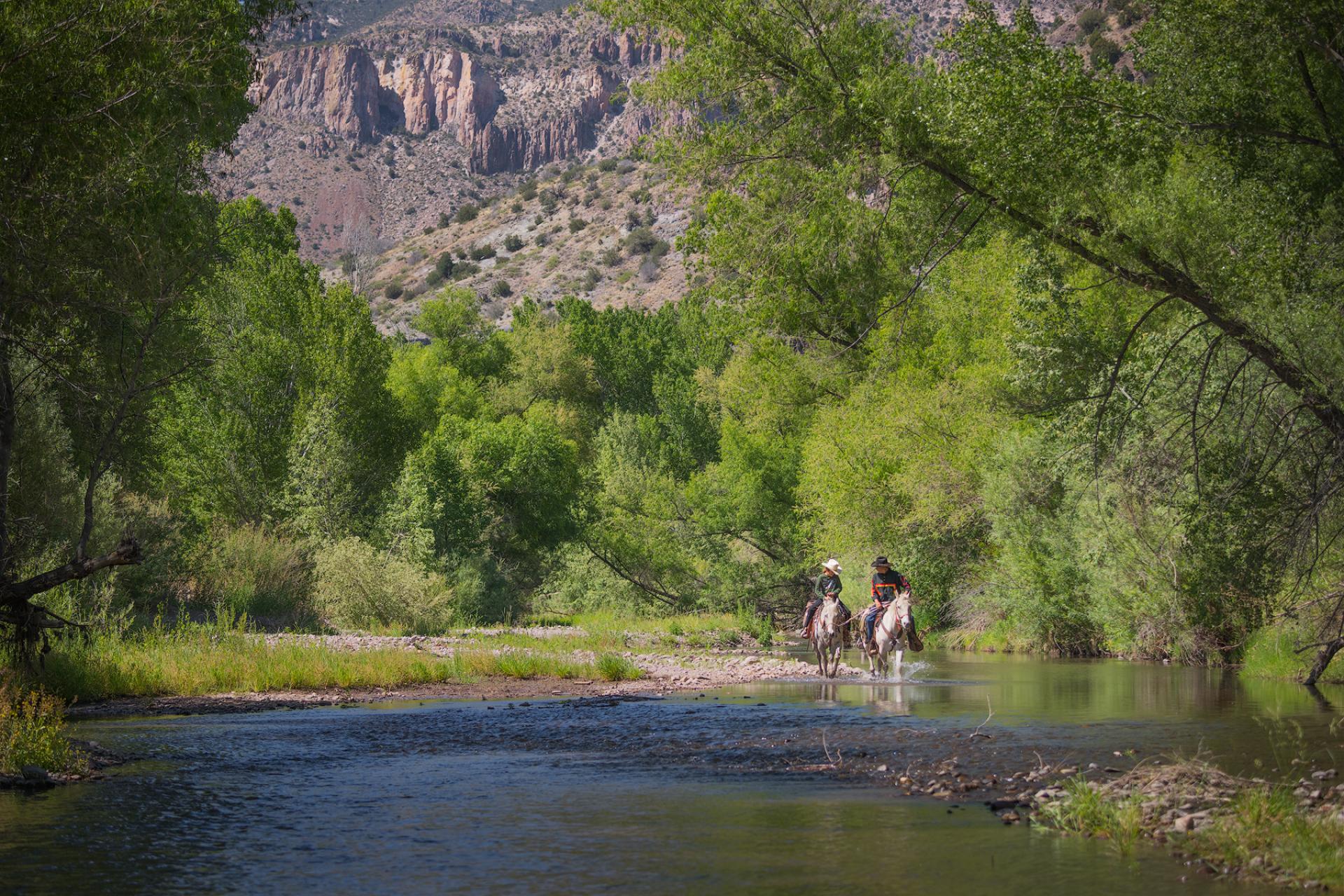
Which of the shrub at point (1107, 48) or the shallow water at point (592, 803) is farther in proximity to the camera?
the shrub at point (1107, 48)

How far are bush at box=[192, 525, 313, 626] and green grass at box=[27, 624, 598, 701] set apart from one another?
1055 centimetres

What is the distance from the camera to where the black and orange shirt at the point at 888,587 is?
92.8ft

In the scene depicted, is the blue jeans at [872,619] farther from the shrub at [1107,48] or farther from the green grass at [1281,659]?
the shrub at [1107,48]

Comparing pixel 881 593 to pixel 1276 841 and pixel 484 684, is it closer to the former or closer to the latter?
pixel 484 684

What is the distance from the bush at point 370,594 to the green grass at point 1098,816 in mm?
30605

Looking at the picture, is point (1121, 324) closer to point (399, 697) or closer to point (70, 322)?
point (399, 697)

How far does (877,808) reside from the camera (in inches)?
452

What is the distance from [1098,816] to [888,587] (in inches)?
711

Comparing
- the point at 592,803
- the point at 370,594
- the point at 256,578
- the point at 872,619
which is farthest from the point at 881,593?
the point at 256,578

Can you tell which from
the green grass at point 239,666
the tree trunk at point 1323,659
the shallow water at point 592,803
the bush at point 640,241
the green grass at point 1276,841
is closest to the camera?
the green grass at point 1276,841

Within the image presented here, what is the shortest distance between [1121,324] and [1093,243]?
19.4 meters

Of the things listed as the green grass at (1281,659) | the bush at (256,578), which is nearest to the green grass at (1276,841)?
the green grass at (1281,659)

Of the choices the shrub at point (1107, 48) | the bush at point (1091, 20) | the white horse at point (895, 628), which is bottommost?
the white horse at point (895, 628)

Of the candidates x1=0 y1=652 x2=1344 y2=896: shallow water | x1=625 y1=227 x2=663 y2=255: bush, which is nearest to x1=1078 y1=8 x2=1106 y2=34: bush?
x1=625 y1=227 x2=663 y2=255: bush
